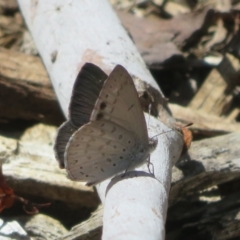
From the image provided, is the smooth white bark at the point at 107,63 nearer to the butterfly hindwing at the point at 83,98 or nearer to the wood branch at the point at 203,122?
the butterfly hindwing at the point at 83,98

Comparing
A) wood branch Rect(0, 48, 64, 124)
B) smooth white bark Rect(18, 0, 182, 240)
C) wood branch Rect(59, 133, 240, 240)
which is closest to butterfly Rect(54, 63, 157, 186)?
smooth white bark Rect(18, 0, 182, 240)

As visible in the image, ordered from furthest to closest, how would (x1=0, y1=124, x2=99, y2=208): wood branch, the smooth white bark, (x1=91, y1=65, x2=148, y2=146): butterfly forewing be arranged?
(x1=0, y1=124, x2=99, y2=208): wood branch
(x1=91, y1=65, x2=148, y2=146): butterfly forewing
the smooth white bark

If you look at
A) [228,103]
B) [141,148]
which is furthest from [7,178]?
[228,103]

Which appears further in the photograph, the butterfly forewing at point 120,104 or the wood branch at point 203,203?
the wood branch at point 203,203

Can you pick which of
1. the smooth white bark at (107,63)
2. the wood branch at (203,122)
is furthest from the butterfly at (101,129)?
the wood branch at (203,122)

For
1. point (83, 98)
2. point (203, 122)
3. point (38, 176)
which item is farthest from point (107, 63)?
point (203, 122)

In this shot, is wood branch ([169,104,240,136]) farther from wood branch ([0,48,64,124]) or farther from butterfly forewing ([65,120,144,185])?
butterfly forewing ([65,120,144,185])

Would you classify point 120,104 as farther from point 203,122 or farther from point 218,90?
point 218,90
